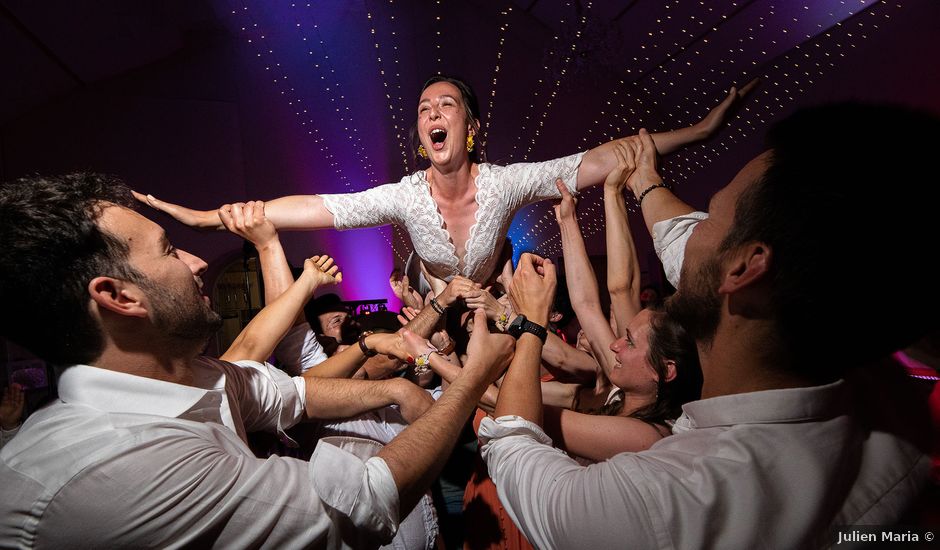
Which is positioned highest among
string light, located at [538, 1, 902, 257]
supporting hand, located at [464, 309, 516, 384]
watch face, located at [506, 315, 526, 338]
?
string light, located at [538, 1, 902, 257]

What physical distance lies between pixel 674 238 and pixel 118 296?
1.39 m

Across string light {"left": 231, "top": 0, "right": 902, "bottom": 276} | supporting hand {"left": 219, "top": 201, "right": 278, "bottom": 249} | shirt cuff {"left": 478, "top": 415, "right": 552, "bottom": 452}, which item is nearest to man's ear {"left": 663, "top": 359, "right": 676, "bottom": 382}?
shirt cuff {"left": 478, "top": 415, "right": 552, "bottom": 452}

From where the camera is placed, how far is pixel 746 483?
2.52ft

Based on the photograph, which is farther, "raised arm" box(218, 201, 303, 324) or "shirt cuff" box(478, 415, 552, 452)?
"raised arm" box(218, 201, 303, 324)

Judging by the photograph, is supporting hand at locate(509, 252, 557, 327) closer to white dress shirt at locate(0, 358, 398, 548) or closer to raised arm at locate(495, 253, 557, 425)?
raised arm at locate(495, 253, 557, 425)

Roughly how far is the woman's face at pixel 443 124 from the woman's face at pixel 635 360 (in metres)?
1.07

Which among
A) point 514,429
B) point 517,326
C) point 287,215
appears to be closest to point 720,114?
point 517,326

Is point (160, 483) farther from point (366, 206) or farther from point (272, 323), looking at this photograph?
point (366, 206)

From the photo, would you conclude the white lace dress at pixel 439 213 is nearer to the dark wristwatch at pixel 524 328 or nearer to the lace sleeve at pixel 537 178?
the lace sleeve at pixel 537 178

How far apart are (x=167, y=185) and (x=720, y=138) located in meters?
7.44

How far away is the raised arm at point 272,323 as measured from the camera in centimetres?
172

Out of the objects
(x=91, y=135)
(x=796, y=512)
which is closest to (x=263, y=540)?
(x=796, y=512)

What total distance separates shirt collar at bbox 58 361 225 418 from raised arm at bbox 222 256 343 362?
24.4 inches

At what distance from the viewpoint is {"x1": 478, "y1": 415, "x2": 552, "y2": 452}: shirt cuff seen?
42.7 inches
